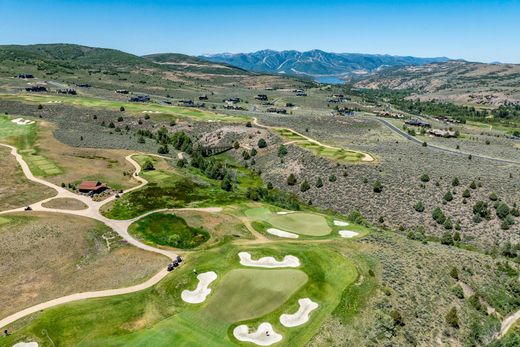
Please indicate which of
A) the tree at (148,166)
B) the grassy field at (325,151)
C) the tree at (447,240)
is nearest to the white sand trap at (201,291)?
the tree at (447,240)

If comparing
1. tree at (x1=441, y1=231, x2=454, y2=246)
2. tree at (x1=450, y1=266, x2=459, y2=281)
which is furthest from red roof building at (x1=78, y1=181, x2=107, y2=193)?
tree at (x1=441, y1=231, x2=454, y2=246)

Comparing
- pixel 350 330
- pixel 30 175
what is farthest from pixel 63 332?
pixel 30 175

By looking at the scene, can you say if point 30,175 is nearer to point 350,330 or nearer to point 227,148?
point 227,148

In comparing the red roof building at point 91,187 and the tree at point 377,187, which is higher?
→ the red roof building at point 91,187

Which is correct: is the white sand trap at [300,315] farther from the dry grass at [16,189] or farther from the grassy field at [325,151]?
the grassy field at [325,151]

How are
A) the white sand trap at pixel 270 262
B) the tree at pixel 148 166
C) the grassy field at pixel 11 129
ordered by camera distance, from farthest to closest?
the grassy field at pixel 11 129, the tree at pixel 148 166, the white sand trap at pixel 270 262

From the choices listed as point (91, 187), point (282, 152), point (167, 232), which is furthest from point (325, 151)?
point (167, 232)
